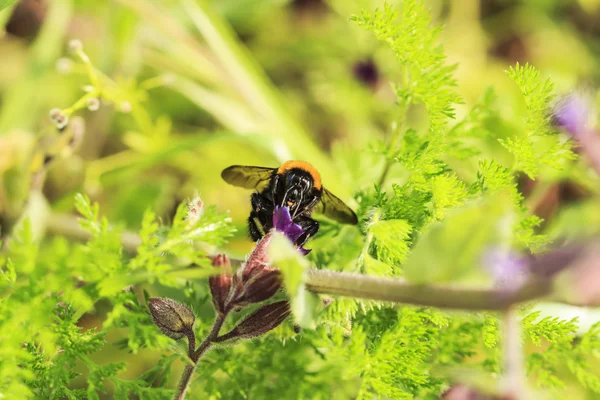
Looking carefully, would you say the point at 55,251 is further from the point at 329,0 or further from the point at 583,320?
the point at 329,0

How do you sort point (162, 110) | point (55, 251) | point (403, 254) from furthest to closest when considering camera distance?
point (162, 110), point (403, 254), point (55, 251)

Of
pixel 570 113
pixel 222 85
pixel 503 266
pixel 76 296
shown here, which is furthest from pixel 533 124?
pixel 222 85

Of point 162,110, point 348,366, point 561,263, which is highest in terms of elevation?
point 561,263

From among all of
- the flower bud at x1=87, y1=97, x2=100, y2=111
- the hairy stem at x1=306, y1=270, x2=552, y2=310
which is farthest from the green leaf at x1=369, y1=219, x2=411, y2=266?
the flower bud at x1=87, y1=97, x2=100, y2=111

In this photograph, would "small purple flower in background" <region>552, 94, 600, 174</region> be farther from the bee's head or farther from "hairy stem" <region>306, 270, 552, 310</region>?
the bee's head

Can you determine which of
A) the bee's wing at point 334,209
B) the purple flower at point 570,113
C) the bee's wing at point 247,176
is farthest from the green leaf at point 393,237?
the bee's wing at point 247,176

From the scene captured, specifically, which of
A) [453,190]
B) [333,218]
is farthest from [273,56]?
[453,190]
